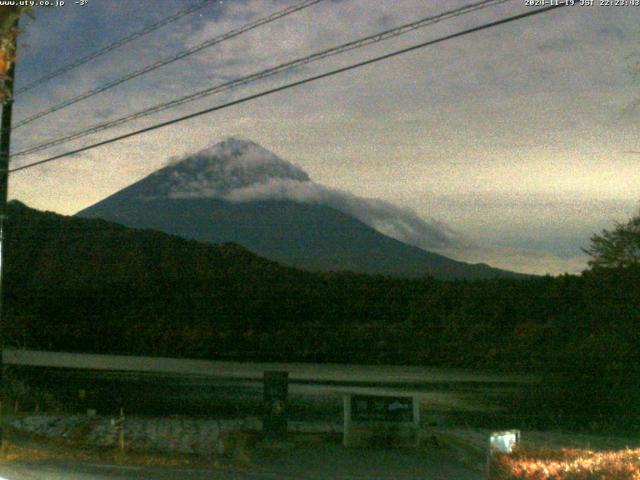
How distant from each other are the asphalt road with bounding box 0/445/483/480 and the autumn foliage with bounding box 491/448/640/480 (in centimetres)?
187

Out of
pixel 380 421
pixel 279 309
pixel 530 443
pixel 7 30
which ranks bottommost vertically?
pixel 530 443

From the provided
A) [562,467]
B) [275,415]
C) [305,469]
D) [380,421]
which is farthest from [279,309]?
[562,467]

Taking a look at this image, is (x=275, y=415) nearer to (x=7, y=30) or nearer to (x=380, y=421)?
(x=380, y=421)

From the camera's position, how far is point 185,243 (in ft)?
224

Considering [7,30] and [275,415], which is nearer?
[7,30]

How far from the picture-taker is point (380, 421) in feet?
52.7

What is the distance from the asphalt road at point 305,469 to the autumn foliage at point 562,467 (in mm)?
1867

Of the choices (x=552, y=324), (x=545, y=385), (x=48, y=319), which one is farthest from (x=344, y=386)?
(x=48, y=319)

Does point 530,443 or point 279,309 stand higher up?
point 279,309

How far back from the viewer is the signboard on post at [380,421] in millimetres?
15930

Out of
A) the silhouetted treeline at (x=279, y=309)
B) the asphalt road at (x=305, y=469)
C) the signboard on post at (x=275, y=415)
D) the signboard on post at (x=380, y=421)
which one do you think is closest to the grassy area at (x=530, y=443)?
the asphalt road at (x=305, y=469)

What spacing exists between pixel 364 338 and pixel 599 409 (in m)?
25.2

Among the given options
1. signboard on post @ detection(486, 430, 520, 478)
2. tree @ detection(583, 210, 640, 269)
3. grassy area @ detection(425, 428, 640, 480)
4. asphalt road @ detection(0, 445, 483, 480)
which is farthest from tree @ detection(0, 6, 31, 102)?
tree @ detection(583, 210, 640, 269)

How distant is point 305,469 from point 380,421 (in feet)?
10.5
